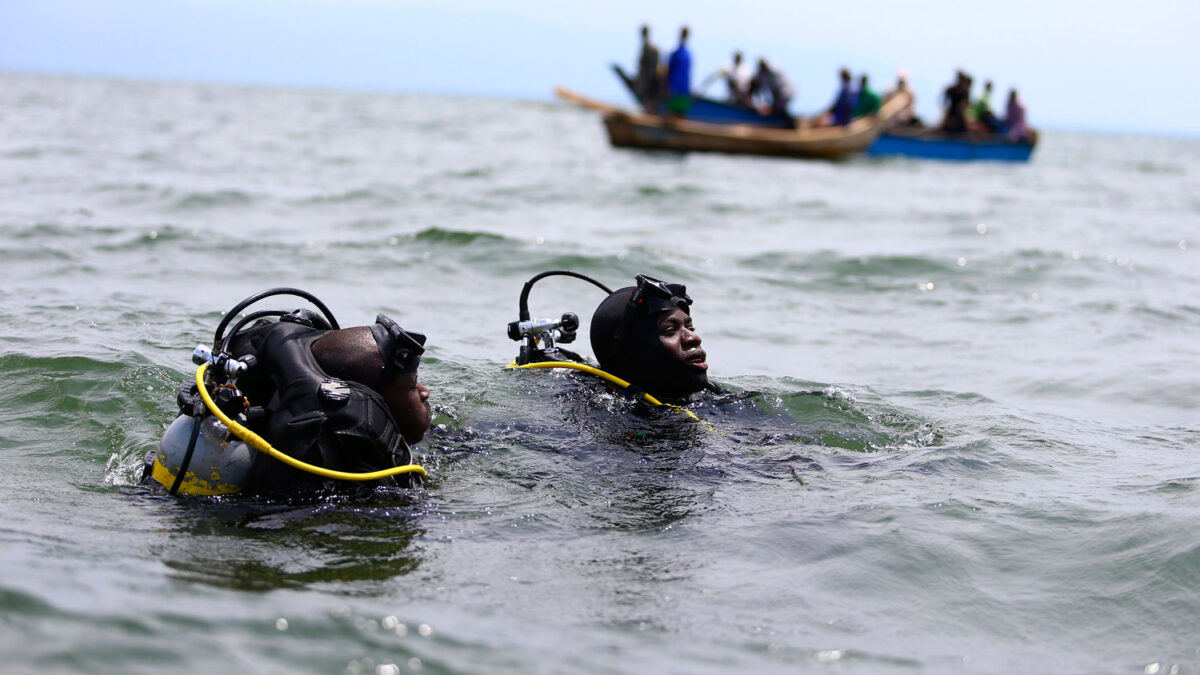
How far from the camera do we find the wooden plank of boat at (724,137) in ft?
82.4

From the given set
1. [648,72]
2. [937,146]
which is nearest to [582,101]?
[648,72]

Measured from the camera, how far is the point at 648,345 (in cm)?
517

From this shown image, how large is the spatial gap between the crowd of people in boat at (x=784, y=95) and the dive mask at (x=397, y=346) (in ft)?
70.8

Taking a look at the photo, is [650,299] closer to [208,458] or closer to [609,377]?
[609,377]

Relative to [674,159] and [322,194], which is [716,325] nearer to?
[322,194]

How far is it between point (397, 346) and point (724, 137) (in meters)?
22.1

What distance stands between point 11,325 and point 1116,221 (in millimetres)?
15630

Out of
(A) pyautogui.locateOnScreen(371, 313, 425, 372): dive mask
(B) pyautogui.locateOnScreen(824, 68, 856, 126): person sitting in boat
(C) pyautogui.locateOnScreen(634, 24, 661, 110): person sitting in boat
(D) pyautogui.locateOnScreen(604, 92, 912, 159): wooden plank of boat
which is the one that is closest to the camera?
(A) pyautogui.locateOnScreen(371, 313, 425, 372): dive mask

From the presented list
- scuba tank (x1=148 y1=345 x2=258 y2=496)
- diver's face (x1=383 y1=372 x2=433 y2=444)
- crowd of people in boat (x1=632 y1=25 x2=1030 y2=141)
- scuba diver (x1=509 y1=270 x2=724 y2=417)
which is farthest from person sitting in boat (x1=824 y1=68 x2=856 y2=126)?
scuba tank (x1=148 y1=345 x2=258 y2=496)

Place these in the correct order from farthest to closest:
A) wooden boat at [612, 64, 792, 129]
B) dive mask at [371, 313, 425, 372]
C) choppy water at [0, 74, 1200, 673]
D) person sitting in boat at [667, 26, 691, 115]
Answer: wooden boat at [612, 64, 792, 129] → person sitting in boat at [667, 26, 691, 115] → dive mask at [371, 313, 425, 372] → choppy water at [0, 74, 1200, 673]

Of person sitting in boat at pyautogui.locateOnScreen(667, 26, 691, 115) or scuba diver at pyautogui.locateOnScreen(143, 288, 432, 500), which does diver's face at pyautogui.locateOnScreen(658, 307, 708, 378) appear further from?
person sitting in boat at pyautogui.locateOnScreen(667, 26, 691, 115)

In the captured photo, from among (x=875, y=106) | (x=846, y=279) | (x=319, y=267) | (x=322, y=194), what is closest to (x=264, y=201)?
(x=322, y=194)

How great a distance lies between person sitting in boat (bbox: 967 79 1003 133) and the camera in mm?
31078

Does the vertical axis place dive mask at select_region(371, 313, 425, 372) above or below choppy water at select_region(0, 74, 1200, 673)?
above
